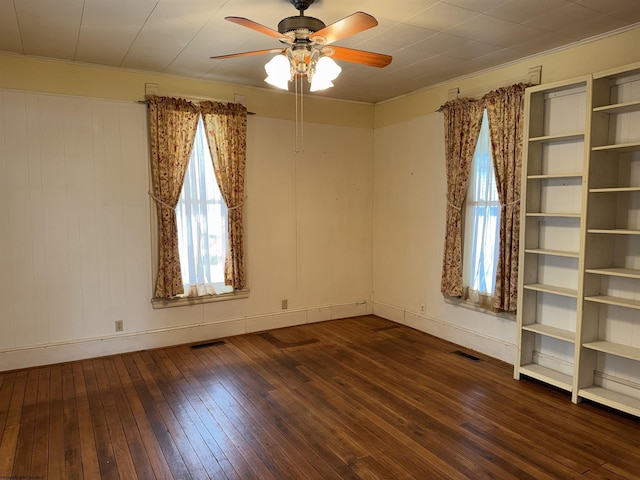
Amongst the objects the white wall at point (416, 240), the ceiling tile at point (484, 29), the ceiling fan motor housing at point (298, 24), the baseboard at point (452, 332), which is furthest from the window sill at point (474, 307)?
the ceiling fan motor housing at point (298, 24)

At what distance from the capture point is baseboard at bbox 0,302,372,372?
4.02 m

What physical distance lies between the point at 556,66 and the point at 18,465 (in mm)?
4831

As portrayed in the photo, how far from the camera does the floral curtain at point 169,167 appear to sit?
441 centimetres

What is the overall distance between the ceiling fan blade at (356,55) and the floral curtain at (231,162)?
2242mm

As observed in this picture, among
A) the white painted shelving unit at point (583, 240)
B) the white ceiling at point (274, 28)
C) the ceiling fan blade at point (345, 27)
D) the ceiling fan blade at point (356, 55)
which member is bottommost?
the white painted shelving unit at point (583, 240)

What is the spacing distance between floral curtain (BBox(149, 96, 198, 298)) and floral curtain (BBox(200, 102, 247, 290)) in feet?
0.71

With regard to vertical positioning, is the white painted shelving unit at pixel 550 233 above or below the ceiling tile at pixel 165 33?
below

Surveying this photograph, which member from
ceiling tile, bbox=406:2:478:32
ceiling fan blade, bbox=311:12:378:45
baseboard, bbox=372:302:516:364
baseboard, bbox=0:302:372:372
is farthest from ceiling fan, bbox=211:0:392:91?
baseboard, bbox=0:302:372:372

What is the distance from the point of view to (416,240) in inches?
205

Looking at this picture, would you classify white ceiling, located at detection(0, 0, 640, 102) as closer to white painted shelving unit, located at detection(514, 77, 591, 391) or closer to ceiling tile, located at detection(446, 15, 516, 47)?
ceiling tile, located at detection(446, 15, 516, 47)

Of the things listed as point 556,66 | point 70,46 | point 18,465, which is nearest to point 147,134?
point 70,46

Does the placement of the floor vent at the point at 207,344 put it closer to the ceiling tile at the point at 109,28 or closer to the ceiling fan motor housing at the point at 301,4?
the ceiling tile at the point at 109,28

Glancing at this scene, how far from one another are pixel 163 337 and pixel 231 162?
79.6 inches

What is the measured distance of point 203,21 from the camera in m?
3.11
